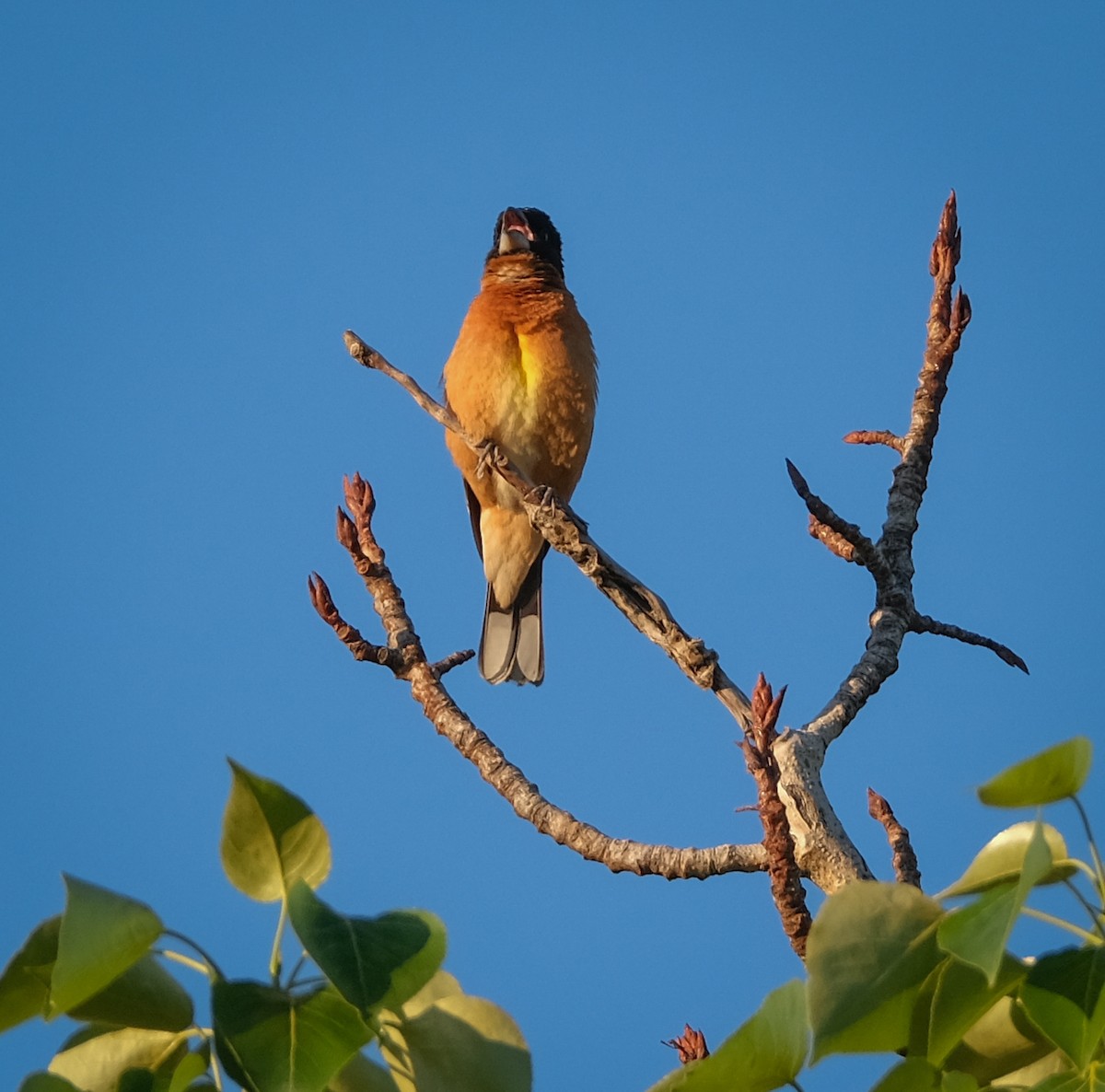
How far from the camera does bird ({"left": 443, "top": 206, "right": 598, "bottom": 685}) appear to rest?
7.15m

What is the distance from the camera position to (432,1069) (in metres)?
1.58

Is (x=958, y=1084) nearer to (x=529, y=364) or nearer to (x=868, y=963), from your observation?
(x=868, y=963)

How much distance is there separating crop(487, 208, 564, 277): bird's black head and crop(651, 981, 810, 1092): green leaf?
6882mm

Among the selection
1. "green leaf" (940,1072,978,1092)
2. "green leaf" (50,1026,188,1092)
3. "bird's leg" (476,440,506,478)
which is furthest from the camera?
"bird's leg" (476,440,506,478)

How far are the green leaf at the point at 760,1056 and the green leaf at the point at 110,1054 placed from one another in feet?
2.05

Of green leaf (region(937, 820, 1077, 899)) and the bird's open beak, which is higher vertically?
the bird's open beak

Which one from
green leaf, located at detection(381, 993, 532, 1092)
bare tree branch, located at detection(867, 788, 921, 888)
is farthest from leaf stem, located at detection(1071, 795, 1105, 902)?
bare tree branch, located at detection(867, 788, 921, 888)

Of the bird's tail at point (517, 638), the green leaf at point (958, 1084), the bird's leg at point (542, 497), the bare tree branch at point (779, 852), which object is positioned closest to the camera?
the green leaf at point (958, 1084)

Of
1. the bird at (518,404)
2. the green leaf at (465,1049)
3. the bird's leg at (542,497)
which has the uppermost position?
the bird at (518,404)

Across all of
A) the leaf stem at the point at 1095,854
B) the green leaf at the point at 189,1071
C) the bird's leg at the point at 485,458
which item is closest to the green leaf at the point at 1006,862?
the leaf stem at the point at 1095,854

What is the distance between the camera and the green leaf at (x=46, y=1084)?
150 centimetres

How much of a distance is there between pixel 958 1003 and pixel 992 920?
0.46 feet

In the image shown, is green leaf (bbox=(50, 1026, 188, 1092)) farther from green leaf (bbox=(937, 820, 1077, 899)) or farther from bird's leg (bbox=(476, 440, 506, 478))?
bird's leg (bbox=(476, 440, 506, 478))

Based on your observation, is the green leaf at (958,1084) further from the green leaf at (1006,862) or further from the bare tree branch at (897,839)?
the bare tree branch at (897,839)
